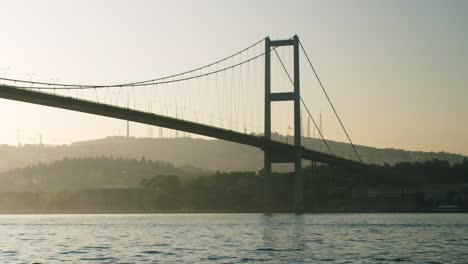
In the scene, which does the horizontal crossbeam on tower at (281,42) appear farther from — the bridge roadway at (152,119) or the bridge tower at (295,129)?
the bridge roadway at (152,119)

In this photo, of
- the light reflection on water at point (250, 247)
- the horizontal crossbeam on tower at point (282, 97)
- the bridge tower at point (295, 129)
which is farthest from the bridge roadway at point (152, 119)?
the light reflection on water at point (250, 247)

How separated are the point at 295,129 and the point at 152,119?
63.3 ft

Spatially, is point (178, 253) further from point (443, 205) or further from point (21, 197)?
point (21, 197)

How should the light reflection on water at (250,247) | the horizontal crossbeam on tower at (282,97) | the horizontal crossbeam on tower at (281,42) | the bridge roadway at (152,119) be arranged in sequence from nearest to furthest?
1. the light reflection on water at (250,247)
2. the bridge roadway at (152,119)
3. the horizontal crossbeam on tower at (282,97)
4. the horizontal crossbeam on tower at (281,42)

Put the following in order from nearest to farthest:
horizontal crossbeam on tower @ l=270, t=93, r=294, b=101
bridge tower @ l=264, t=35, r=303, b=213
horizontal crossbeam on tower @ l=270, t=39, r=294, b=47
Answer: bridge tower @ l=264, t=35, r=303, b=213 < horizontal crossbeam on tower @ l=270, t=93, r=294, b=101 < horizontal crossbeam on tower @ l=270, t=39, r=294, b=47

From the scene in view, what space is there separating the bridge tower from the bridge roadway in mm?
372

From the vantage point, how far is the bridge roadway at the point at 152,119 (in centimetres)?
5819

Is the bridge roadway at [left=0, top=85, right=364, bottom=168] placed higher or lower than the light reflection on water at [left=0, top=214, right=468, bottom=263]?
higher

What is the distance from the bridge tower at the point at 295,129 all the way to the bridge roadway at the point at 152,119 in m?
0.37

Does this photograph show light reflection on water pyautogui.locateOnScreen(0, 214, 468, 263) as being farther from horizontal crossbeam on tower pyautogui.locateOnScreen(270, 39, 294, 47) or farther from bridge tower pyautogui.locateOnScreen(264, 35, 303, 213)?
horizontal crossbeam on tower pyautogui.locateOnScreen(270, 39, 294, 47)

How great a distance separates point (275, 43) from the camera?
89500 mm

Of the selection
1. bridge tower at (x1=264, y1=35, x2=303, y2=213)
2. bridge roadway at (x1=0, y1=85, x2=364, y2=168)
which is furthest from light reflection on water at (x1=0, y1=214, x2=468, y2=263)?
bridge tower at (x1=264, y1=35, x2=303, y2=213)

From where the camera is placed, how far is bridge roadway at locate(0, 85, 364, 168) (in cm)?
5819

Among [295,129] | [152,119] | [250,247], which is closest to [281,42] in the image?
[295,129]
